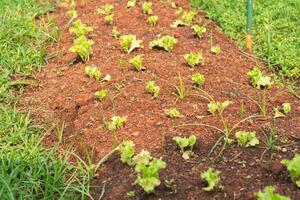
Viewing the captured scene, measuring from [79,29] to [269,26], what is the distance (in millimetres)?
1799

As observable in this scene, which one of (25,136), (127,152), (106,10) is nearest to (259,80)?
(127,152)

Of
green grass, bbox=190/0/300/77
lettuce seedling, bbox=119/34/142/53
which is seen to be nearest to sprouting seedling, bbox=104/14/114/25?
lettuce seedling, bbox=119/34/142/53

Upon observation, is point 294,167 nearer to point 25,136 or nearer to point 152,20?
point 25,136

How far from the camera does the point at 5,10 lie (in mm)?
5582

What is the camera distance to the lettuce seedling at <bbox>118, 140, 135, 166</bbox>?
125 inches

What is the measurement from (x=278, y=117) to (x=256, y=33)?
1.68 m

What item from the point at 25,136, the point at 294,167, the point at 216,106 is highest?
the point at 294,167

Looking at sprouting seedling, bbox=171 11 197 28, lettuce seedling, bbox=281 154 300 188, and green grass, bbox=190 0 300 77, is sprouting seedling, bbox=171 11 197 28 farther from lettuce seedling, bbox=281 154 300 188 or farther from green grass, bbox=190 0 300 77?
lettuce seedling, bbox=281 154 300 188

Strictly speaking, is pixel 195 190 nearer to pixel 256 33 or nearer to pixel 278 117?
pixel 278 117

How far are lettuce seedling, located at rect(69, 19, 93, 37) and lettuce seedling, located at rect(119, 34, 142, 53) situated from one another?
50 cm

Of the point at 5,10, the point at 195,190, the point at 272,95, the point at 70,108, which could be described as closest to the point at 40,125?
the point at 70,108

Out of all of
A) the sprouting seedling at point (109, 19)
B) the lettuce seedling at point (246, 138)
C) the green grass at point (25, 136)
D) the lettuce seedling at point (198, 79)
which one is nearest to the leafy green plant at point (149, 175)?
the green grass at point (25, 136)

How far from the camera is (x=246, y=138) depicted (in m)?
3.23

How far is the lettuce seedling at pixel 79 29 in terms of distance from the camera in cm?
496
